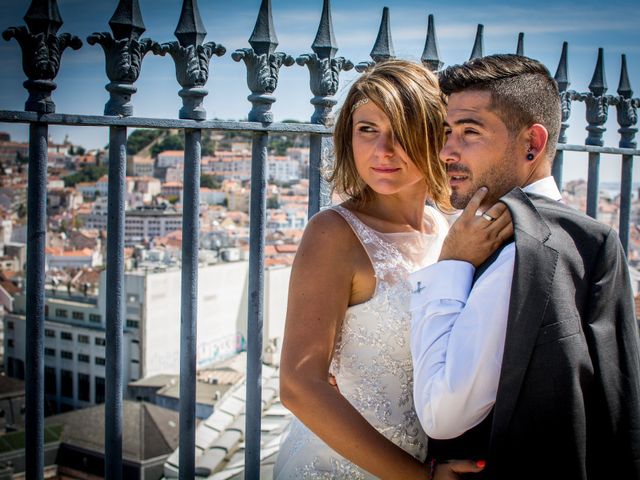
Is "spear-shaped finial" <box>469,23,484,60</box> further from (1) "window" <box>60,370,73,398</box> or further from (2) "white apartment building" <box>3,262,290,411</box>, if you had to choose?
(1) "window" <box>60,370,73,398</box>

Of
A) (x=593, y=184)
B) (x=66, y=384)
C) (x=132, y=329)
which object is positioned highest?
(x=593, y=184)

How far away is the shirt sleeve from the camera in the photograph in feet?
4.36

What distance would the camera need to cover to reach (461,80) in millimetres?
1562

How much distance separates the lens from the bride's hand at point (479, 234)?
1434 mm

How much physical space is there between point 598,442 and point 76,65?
4.97 feet

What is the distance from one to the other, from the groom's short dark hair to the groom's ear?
2 centimetres

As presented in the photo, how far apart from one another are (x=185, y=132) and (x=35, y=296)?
560 mm

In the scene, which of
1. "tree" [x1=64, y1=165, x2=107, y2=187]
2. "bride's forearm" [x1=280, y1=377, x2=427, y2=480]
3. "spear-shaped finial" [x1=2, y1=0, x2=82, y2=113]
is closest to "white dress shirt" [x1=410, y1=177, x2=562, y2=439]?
"bride's forearm" [x1=280, y1=377, x2=427, y2=480]

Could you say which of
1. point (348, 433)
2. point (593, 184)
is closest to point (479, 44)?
point (593, 184)

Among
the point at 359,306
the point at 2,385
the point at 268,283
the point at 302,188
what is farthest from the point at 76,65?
the point at 302,188

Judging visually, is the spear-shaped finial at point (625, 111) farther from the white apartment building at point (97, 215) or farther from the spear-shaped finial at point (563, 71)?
the white apartment building at point (97, 215)

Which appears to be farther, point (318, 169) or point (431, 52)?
point (431, 52)

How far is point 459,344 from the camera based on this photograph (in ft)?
4.37

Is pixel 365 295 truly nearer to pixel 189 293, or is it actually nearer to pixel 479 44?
pixel 189 293
